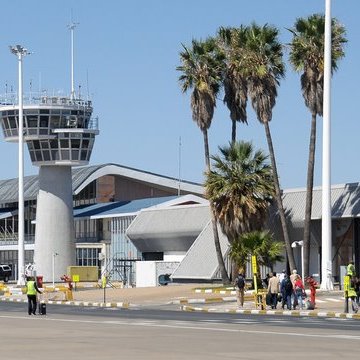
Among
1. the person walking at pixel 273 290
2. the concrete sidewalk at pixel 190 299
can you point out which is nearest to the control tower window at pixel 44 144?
the concrete sidewalk at pixel 190 299

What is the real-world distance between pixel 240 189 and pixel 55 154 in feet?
118

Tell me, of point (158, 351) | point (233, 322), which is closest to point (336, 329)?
point (233, 322)

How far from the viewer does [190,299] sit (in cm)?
5812

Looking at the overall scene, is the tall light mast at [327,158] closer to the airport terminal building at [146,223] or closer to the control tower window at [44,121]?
the airport terminal building at [146,223]

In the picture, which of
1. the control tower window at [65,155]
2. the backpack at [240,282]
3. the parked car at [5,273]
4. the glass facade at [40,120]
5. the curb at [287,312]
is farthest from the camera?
the parked car at [5,273]

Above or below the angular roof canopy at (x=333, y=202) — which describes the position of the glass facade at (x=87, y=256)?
below

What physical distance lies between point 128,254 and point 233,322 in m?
53.4

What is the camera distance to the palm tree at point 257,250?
192 ft

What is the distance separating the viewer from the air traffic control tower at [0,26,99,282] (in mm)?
97062

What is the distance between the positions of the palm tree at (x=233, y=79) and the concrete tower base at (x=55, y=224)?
99.0ft

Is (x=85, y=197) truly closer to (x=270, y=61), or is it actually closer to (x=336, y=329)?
(x=270, y=61)

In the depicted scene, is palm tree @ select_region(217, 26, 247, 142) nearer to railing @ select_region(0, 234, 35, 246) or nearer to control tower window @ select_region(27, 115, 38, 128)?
control tower window @ select_region(27, 115, 38, 128)


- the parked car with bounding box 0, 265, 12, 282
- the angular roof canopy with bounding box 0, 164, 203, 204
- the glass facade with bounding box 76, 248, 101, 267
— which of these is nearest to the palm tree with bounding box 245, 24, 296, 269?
the glass facade with bounding box 76, 248, 101, 267

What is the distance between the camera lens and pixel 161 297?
62.5 meters
